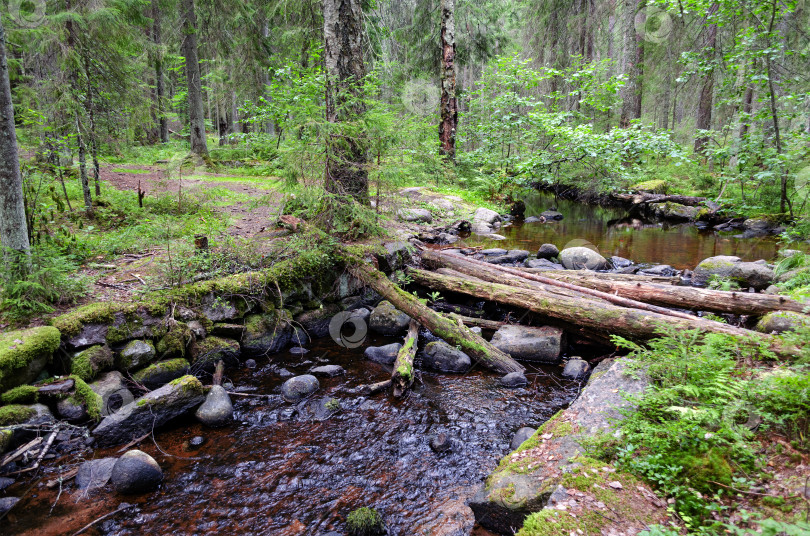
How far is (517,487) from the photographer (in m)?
2.83

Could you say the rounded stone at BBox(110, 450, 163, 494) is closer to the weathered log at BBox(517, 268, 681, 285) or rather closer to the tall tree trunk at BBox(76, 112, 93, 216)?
the weathered log at BBox(517, 268, 681, 285)

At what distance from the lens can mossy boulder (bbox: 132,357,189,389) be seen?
4707 millimetres

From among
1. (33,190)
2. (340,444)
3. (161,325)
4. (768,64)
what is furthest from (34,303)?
(768,64)

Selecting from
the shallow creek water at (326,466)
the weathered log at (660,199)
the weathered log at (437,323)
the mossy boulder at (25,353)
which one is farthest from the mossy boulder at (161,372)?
the weathered log at (660,199)

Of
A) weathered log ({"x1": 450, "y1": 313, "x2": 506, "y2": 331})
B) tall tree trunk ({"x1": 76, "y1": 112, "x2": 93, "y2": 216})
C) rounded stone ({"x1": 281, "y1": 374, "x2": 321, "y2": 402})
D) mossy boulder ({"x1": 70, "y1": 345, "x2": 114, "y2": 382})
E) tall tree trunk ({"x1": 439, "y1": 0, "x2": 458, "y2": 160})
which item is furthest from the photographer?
tall tree trunk ({"x1": 439, "y1": 0, "x2": 458, "y2": 160})

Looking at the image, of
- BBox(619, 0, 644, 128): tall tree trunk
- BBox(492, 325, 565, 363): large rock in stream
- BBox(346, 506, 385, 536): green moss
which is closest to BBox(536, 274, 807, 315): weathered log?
BBox(492, 325, 565, 363): large rock in stream

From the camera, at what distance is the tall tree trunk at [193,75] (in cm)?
1516

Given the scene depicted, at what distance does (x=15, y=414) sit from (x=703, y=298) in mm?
8185

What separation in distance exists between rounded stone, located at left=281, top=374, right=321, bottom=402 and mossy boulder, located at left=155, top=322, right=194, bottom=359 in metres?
1.42

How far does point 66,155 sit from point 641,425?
10.3 meters

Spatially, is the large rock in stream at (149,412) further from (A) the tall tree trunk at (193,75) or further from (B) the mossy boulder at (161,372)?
(A) the tall tree trunk at (193,75)

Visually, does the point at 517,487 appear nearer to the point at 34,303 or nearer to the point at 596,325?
the point at 596,325

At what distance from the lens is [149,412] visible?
413cm

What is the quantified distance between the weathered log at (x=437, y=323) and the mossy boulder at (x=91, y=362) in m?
3.52
